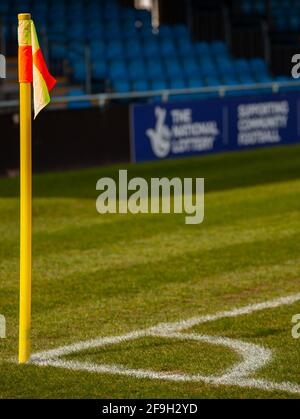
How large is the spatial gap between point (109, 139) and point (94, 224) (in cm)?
706

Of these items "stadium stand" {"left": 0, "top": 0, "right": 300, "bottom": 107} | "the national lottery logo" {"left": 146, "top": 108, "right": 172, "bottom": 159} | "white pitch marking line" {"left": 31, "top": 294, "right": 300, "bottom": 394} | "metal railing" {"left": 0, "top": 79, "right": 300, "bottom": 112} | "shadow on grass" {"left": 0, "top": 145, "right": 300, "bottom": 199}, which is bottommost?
"white pitch marking line" {"left": 31, "top": 294, "right": 300, "bottom": 394}

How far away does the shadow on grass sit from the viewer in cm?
1816

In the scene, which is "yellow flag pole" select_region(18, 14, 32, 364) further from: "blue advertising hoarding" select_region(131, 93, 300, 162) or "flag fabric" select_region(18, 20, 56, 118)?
"blue advertising hoarding" select_region(131, 93, 300, 162)

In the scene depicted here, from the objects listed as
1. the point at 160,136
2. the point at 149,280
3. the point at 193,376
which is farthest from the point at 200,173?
the point at 193,376

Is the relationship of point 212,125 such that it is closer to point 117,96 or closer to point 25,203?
point 117,96

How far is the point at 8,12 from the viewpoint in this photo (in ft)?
87.7

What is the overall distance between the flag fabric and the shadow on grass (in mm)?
9647

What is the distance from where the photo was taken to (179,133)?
2272cm

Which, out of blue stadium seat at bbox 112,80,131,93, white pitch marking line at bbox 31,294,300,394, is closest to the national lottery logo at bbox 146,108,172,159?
blue stadium seat at bbox 112,80,131,93

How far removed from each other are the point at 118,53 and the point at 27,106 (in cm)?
1957

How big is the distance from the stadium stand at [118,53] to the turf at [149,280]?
667 centimetres

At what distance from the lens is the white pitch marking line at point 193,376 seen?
7.30 m

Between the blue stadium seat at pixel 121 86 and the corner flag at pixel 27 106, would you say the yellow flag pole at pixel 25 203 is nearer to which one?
the corner flag at pixel 27 106
